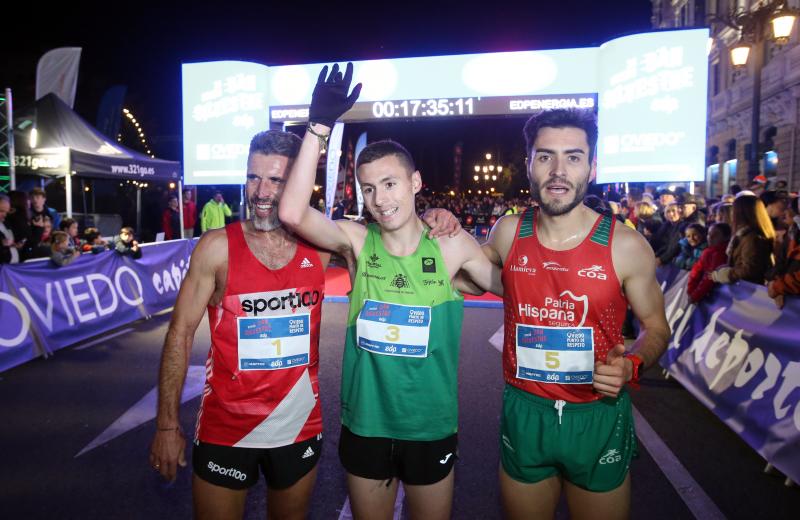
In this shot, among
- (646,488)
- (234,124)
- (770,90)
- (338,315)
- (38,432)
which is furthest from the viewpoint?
(770,90)

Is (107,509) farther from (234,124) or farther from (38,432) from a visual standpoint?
(234,124)

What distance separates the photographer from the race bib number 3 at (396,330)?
7.80 feet

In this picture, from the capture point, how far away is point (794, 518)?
128 inches

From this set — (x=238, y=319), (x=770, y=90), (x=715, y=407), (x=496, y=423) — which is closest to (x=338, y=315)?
(x=496, y=423)

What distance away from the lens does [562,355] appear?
2.38 meters

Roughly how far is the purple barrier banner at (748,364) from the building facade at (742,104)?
24.4ft

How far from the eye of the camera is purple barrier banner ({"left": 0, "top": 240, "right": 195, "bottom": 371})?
6441mm

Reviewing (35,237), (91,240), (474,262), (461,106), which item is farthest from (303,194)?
(461,106)

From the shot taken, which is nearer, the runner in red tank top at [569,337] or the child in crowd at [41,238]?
the runner in red tank top at [569,337]

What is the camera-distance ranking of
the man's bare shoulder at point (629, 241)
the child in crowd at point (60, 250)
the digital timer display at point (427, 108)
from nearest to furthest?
the man's bare shoulder at point (629, 241), the child in crowd at point (60, 250), the digital timer display at point (427, 108)

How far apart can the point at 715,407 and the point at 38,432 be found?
5820mm

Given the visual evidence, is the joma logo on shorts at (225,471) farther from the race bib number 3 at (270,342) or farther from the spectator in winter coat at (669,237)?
the spectator in winter coat at (669,237)

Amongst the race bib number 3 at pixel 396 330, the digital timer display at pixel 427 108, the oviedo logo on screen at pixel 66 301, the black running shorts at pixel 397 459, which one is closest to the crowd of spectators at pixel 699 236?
the oviedo logo on screen at pixel 66 301

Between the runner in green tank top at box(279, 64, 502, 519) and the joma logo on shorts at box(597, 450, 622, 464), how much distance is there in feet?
2.13
